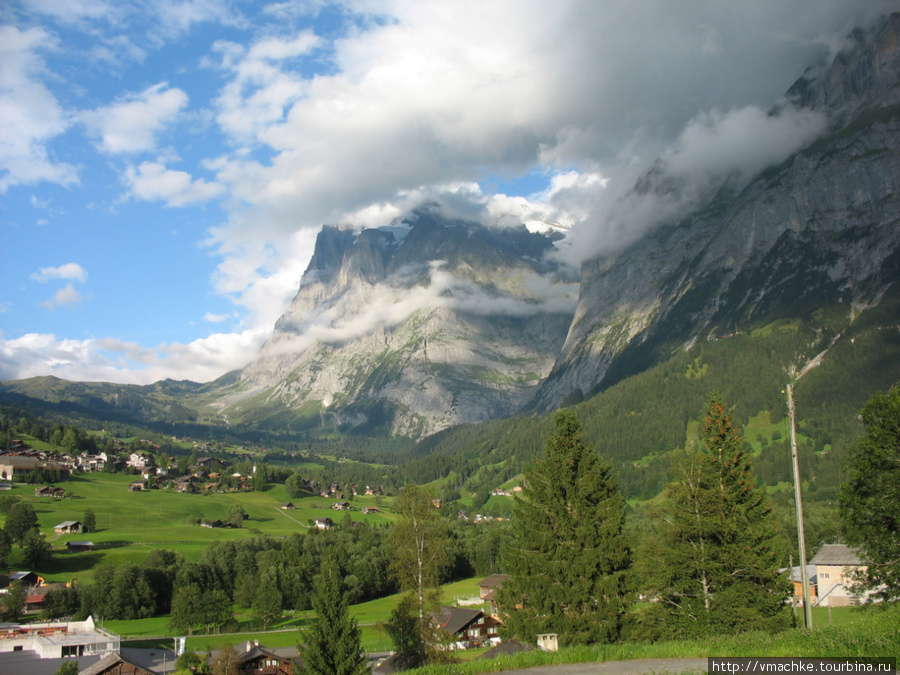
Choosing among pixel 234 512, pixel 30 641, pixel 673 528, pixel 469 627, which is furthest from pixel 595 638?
pixel 234 512

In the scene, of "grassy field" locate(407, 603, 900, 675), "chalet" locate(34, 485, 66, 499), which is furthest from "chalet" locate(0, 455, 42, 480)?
"grassy field" locate(407, 603, 900, 675)

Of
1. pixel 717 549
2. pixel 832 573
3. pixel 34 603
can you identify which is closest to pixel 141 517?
pixel 34 603

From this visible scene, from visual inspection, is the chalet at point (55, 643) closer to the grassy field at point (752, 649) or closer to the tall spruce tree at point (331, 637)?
the tall spruce tree at point (331, 637)

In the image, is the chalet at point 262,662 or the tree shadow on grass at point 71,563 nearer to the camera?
the chalet at point 262,662

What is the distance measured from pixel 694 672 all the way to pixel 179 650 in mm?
67828

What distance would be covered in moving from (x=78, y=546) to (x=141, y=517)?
27744 mm

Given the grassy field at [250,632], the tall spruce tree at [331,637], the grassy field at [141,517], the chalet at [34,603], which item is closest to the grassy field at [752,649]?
the tall spruce tree at [331,637]

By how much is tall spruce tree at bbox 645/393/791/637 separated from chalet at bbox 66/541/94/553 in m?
114

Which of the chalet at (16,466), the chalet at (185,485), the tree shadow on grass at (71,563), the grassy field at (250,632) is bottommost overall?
the grassy field at (250,632)

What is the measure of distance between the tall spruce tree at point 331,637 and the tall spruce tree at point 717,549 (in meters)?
13.6

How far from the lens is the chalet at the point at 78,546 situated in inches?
4333

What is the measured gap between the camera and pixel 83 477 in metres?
172

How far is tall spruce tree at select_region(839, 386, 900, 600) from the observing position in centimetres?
2889

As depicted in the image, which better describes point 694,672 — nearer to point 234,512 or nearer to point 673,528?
point 673,528
